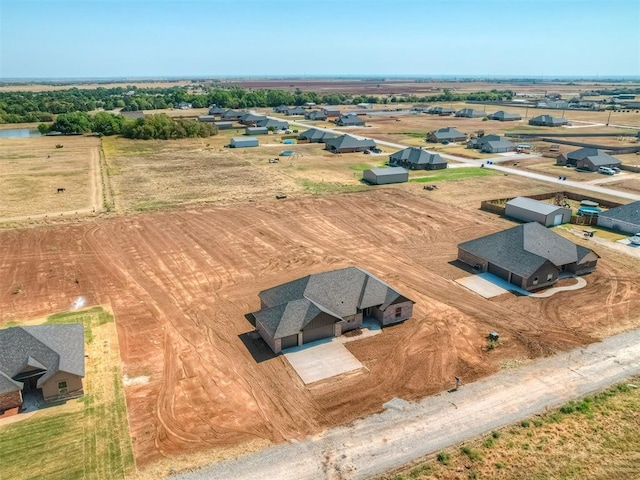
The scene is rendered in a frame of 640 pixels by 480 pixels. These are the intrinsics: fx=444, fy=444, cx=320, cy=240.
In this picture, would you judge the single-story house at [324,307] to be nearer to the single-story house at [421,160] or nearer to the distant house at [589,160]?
the single-story house at [421,160]

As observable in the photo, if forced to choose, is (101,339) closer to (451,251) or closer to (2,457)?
(2,457)

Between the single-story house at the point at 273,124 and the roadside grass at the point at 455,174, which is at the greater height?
the single-story house at the point at 273,124

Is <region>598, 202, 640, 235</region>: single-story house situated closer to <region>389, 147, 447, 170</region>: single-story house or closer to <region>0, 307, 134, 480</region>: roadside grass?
<region>389, 147, 447, 170</region>: single-story house

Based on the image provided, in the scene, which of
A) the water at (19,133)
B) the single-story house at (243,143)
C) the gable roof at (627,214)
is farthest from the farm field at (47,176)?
the gable roof at (627,214)

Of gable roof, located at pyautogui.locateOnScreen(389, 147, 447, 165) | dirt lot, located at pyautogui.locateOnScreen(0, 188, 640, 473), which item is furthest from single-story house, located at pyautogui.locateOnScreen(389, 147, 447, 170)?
dirt lot, located at pyautogui.locateOnScreen(0, 188, 640, 473)

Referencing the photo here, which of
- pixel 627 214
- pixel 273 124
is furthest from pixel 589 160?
pixel 273 124

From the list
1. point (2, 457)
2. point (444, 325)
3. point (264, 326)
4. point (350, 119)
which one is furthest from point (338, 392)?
point (350, 119)
